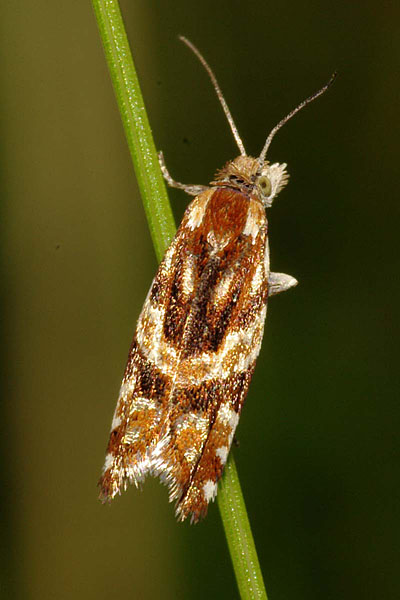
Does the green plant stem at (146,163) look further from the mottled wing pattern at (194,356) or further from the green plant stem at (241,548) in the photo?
the mottled wing pattern at (194,356)

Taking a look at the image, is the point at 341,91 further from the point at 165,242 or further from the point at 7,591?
the point at 7,591

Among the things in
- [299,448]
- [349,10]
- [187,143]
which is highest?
[349,10]

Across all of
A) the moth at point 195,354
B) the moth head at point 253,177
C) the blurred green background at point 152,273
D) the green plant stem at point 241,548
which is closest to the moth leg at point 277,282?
the moth at point 195,354

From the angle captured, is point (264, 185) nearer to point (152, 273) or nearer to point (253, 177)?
point (253, 177)

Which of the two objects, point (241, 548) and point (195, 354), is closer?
point (241, 548)

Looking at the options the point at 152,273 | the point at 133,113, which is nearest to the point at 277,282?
the point at 133,113

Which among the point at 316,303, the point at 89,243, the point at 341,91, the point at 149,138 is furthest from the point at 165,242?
the point at 89,243
